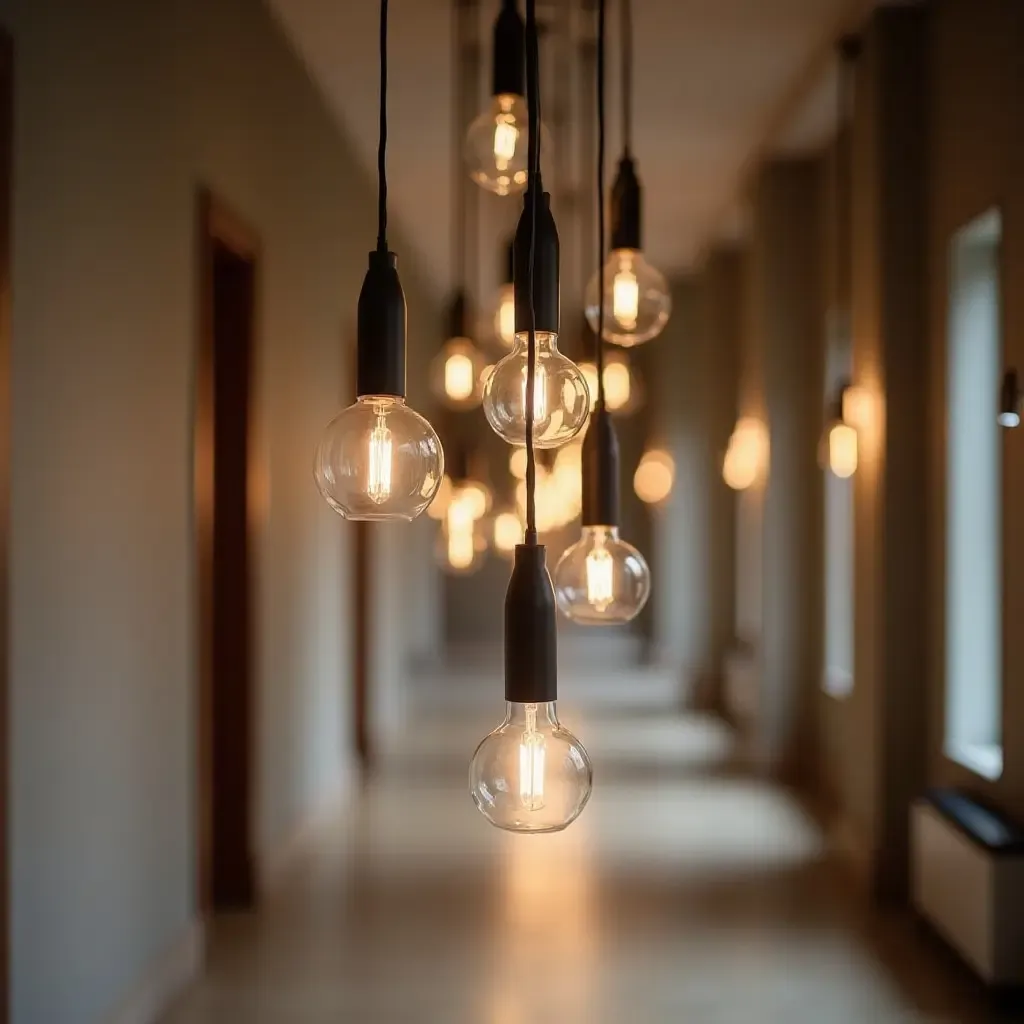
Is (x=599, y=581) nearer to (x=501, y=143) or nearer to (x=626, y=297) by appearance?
(x=626, y=297)

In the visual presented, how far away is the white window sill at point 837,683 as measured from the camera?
20.6ft

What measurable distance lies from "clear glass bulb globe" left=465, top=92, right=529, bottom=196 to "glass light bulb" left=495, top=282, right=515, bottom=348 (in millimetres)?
1075

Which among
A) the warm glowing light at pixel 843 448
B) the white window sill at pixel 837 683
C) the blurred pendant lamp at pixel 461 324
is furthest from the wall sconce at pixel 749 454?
the blurred pendant lamp at pixel 461 324

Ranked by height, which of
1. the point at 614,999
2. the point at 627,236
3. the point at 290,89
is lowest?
the point at 614,999

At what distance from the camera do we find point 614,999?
365cm

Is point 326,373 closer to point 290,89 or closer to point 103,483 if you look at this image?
point 290,89

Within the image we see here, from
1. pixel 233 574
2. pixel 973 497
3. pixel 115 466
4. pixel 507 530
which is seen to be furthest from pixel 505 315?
pixel 507 530

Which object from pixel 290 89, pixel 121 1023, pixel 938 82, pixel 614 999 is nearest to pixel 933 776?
pixel 614 999

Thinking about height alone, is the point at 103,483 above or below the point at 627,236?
below

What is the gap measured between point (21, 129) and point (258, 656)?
2.55 meters

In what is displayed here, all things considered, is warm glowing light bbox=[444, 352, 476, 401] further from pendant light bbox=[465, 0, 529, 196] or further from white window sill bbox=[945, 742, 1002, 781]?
white window sill bbox=[945, 742, 1002, 781]

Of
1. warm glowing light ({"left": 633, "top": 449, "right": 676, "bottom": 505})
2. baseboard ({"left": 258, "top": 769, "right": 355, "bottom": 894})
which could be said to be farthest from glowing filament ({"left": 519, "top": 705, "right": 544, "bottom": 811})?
warm glowing light ({"left": 633, "top": 449, "right": 676, "bottom": 505})

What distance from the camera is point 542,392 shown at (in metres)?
1.37

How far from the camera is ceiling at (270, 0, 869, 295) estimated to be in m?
4.90
